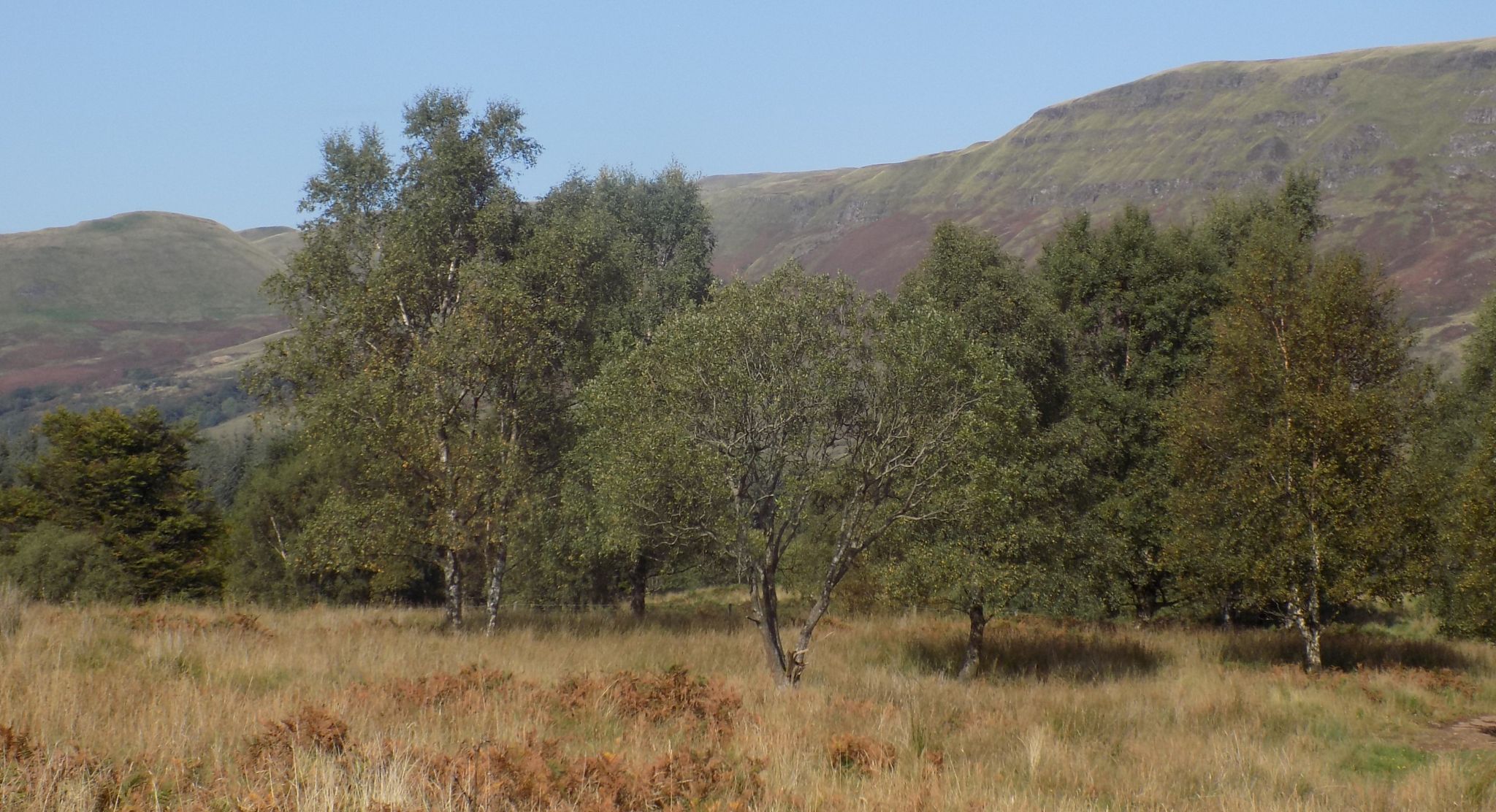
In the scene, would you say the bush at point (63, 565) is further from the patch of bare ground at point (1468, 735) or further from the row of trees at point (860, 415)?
the patch of bare ground at point (1468, 735)

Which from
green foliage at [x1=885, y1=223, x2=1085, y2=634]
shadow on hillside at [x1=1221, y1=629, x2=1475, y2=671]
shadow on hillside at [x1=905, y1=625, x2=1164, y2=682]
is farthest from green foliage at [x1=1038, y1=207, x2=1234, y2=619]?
shadow on hillside at [x1=1221, y1=629, x2=1475, y2=671]

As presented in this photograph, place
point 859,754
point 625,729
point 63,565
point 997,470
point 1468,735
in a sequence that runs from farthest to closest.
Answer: point 63,565 → point 997,470 → point 1468,735 → point 625,729 → point 859,754

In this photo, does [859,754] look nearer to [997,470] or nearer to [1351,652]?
[997,470]

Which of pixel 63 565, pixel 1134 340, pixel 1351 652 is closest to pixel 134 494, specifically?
pixel 63 565

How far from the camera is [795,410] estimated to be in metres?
20.4

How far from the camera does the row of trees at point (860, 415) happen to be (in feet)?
67.9

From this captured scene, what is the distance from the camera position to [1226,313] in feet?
95.9

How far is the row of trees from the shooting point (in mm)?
20703

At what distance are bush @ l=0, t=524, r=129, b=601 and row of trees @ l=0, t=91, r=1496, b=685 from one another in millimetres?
15161

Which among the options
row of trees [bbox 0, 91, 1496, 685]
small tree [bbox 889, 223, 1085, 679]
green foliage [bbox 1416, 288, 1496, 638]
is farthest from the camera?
green foliage [bbox 1416, 288, 1496, 638]

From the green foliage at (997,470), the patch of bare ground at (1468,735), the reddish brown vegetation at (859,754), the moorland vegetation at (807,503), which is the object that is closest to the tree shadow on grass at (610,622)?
the moorland vegetation at (807,503)

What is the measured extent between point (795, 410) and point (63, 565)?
107 feet

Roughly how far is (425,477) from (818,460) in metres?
12.2

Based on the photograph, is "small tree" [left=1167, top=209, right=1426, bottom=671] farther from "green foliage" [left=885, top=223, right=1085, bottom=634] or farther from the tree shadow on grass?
the tree shadow on grass
